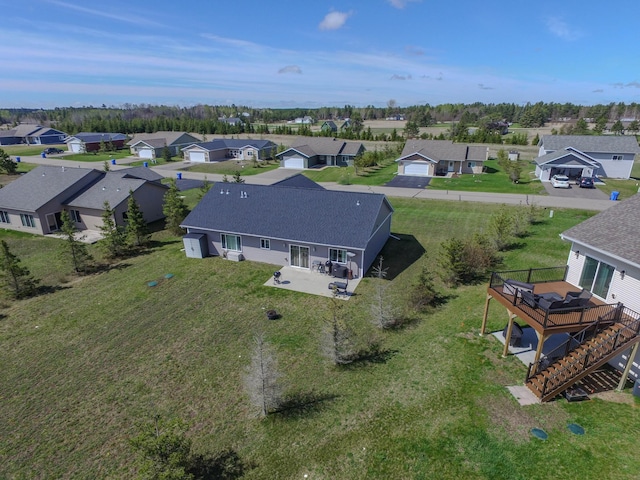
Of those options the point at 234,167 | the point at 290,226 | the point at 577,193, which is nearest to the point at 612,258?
the point at 290,226

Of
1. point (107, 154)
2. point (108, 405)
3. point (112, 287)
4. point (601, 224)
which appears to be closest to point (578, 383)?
point (601, 224)

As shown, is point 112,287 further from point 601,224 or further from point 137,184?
point 601,224

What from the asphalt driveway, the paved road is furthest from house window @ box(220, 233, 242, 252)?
the asphalt driveway

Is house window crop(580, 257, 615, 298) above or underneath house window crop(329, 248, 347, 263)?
above

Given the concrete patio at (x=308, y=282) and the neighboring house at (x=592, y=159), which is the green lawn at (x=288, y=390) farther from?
the neighboring house at (x=592, y=159)

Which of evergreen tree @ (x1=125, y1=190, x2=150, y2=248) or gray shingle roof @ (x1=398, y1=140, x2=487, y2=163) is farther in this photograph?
gray shingle roof @ (x1=398, y1=140, x2=487, y2=163)

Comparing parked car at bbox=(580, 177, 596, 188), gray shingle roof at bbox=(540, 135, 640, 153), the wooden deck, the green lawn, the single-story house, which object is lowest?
the green lawn

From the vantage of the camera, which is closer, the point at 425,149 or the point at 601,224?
the point at 601,224

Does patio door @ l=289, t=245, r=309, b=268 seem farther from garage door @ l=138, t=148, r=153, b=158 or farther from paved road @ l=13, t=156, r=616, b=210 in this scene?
garage door @ l=138, t=148, r=153, b=158
